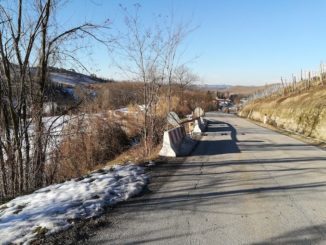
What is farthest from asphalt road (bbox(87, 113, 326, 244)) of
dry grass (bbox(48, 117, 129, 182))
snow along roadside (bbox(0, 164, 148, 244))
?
dry grass (bbox(48, 117, 129, 182))

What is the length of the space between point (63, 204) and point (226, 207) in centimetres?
278

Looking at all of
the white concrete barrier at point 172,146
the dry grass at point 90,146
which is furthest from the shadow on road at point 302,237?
the dry grass at point 90,146

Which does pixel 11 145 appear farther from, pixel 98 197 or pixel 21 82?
pixel 98 197

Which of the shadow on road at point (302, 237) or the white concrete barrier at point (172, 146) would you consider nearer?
the shadow on road at point (302, 237)

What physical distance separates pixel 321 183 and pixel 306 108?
20.6 meters

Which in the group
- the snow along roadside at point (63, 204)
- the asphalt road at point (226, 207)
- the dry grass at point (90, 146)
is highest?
the snow along roadside at point (63, 204)

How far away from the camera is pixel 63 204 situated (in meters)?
6.55

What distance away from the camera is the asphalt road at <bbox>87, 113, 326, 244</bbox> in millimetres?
5180

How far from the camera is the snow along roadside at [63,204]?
215 inches

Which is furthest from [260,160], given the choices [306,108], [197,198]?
[306,108]

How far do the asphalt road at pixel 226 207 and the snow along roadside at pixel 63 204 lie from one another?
41cm

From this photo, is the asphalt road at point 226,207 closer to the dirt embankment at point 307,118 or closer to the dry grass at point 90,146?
the dry grass at point 90,146

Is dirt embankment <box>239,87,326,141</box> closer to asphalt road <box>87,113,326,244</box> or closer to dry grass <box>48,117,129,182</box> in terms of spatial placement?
dry grass <box>48,117,129,182</box>

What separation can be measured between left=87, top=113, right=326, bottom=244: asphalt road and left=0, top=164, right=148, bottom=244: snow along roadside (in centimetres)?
41
